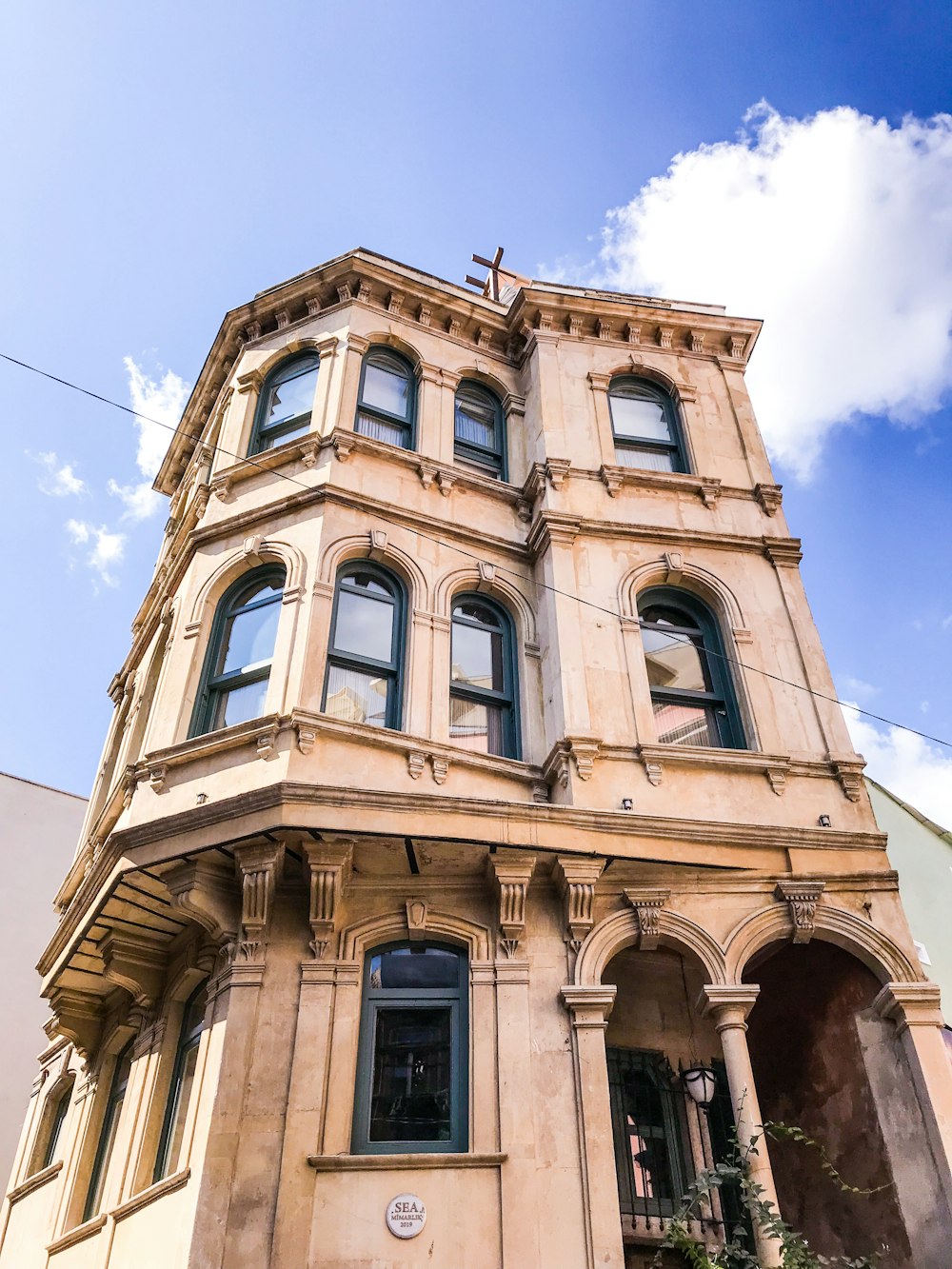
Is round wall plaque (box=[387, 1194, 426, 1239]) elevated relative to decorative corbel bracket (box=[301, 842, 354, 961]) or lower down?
lower down

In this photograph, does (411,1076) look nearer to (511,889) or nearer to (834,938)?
(511,889)

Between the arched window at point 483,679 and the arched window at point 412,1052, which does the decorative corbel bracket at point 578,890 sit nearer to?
the arched window at point 412,1052

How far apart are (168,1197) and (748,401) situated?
13.0 m

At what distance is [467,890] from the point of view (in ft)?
32.4

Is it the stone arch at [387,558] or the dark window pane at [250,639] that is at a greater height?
the stone arch at [387,558]

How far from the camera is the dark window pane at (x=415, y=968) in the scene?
374 inches

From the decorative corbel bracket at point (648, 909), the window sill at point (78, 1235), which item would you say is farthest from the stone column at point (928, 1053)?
the window sill at point (78, 1235)

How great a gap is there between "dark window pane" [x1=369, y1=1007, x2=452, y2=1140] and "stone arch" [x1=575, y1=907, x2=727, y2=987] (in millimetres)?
1477

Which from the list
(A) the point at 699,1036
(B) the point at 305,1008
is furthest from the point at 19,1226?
(A) the point at 699,1036

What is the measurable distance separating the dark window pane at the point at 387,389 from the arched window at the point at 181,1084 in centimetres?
811

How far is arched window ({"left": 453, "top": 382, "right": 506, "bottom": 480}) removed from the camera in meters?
14.7

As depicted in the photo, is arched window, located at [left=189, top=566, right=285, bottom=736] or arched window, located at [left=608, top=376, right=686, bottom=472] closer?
arched window, located at [left=189, top=566, right=285, bottom=736]

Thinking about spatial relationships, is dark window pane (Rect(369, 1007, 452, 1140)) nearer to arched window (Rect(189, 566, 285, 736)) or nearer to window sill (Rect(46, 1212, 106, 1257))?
window sill (Rect(46, 1212, 106, 1257))

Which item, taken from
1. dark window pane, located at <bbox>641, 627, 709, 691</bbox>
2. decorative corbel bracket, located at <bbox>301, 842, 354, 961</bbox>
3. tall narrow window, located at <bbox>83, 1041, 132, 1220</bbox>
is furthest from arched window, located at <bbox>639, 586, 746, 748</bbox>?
tall narrow window, located at <bbox>83, 1041, 132, 1220</bbox>
